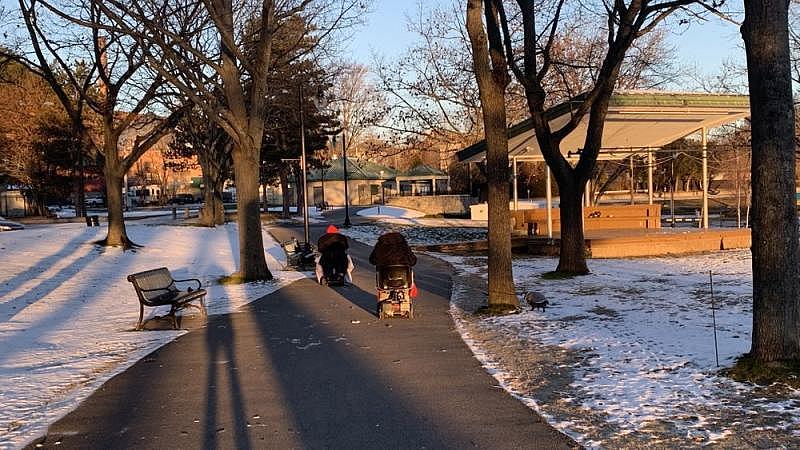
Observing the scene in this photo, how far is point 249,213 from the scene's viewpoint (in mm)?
17688

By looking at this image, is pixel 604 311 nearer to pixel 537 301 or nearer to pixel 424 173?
pixel 537 301

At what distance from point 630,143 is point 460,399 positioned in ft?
84.0

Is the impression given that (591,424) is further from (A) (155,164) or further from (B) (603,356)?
(A) (155,164)

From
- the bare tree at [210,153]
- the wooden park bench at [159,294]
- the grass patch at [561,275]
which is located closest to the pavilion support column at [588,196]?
the grass patch at [561,275]

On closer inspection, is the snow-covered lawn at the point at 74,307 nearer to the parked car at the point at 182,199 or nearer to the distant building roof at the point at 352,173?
the distant building roof at the point at 352,173

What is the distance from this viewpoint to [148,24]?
15.9 metres

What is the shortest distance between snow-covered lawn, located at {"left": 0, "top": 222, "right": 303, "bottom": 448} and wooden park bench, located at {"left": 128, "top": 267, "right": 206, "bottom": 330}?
478 millimetres

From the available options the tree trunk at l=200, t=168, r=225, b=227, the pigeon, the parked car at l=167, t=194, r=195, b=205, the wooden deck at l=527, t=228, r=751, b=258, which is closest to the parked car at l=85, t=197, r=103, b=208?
the parked car at l=167, t=194, r=195, b=205

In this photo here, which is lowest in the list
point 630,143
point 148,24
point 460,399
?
point 460,399

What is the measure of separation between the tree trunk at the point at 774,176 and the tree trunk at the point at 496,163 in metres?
5.42

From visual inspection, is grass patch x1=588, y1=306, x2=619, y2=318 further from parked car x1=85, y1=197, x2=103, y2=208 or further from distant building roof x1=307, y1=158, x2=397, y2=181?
parked car x1=85, y1=197, x2=103, y2=208

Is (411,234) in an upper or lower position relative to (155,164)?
lower

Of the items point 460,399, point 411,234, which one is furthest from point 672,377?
point 411,234

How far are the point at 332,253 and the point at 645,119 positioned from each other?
38.7 feet
